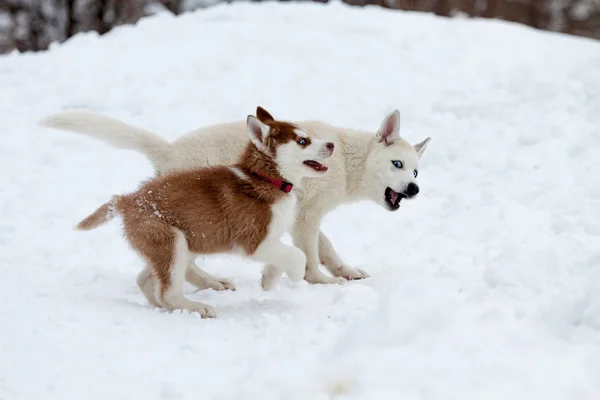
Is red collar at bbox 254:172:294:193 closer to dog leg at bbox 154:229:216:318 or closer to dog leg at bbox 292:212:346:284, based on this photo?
dog leg at bbox 154:229:216:318

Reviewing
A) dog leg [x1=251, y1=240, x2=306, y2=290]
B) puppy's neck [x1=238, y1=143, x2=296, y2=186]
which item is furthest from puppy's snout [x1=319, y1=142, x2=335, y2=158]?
dog leg [x1=251, y1=240, x2=306, y2=290]

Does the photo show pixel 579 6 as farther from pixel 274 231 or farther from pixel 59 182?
pixel 274 231

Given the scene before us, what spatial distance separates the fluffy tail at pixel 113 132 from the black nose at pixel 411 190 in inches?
88.3

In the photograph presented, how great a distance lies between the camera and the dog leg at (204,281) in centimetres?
622

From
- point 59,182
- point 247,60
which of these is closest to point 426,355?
point 59,182

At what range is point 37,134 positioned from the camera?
34.3 ft

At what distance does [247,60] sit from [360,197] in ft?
23.0

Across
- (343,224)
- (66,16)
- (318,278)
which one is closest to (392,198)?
(318,278)

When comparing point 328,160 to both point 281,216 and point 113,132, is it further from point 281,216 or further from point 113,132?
point 113,132

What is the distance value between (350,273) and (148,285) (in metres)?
2.11

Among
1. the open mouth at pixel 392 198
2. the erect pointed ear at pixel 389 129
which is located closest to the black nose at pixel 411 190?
the open mouth at pixel 392 198

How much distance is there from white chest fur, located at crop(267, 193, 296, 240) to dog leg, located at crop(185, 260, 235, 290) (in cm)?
102

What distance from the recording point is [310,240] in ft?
21.7

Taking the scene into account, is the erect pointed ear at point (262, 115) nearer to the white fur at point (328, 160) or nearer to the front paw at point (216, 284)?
the white fur at point (328, 160)
